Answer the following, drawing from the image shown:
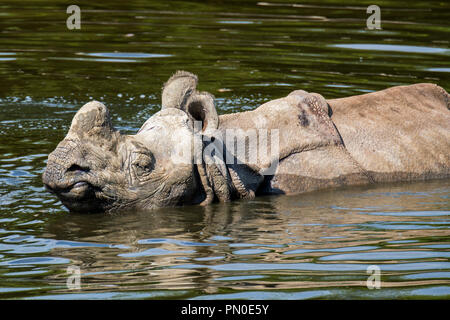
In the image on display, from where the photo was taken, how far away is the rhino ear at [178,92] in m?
7.70

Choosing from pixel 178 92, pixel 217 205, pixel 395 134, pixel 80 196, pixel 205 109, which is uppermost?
pixel 178 92

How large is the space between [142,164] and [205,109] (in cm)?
105

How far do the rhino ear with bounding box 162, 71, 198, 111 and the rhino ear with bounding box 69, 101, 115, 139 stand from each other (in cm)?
90

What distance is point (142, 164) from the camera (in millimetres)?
7023

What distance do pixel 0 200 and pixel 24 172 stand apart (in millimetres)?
924

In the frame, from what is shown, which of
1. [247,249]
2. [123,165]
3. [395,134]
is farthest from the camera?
[395,134]

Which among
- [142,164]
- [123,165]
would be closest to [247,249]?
[142,164]

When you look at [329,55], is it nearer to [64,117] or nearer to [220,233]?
[64,117]

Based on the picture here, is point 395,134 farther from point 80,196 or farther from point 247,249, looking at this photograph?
point 80,196

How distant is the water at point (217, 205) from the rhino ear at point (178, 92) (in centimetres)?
97

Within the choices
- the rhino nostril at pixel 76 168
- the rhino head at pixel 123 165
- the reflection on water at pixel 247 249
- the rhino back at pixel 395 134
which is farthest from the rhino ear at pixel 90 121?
the rhino back at pixel 395 134

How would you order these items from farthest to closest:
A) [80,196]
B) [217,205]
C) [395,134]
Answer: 1. [395,134]
2. [217,205]
3. [80,196]

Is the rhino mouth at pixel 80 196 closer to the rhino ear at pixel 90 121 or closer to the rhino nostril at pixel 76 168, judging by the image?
the rhino nostril at pixel 76 168
